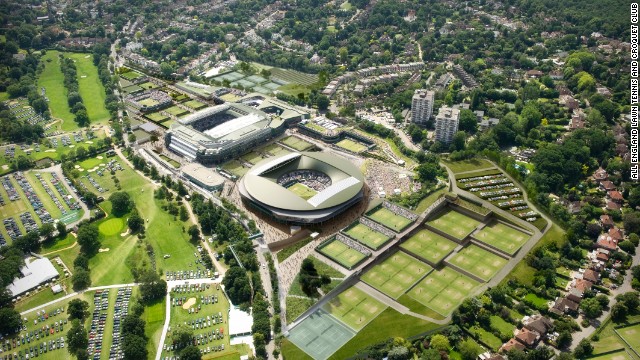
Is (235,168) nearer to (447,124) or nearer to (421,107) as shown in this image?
(421,107)

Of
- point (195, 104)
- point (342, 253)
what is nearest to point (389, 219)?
point (342, 253)

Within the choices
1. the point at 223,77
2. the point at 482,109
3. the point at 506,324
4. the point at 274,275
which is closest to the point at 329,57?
the point at 223,77

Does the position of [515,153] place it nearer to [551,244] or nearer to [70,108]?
[551,244]

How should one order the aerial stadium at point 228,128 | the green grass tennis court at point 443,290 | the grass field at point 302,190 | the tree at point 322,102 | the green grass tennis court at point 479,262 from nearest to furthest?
the green grass tennis court at point 443,290
the green grass tennis court at point 479,262
the grass field at point 302,190
the aerial stadium at point 228,128
the tree at point 322,102

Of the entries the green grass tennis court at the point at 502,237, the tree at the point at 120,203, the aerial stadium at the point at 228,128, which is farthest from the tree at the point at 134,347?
the green grass tennis court at the point at 502,237

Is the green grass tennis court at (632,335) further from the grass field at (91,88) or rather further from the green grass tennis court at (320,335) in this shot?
the grass field at (91,88)

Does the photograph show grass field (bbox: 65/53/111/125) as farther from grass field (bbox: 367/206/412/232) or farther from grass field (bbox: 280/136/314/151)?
grass field (bbox: 367/206/412/232)
